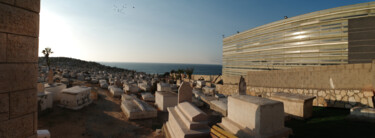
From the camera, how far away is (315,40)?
66.1 feet

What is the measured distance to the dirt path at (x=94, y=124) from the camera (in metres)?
8.82

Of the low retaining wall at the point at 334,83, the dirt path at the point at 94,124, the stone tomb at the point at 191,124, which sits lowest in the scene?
the dirt path at the point at 94,124

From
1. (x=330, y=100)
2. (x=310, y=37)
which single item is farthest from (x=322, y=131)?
(x=310, y=37)

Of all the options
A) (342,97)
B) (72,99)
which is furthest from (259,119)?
(72,99)

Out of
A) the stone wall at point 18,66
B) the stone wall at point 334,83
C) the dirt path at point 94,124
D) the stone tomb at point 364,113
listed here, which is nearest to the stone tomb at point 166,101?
the dirt path at point 94,124

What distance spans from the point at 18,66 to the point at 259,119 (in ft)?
18.1

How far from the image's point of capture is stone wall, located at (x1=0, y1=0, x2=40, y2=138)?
7.80 feet

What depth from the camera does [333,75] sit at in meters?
9.63

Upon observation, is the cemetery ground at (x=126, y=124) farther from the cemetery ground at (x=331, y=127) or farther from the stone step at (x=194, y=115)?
the stone step at (x=194, y=115)

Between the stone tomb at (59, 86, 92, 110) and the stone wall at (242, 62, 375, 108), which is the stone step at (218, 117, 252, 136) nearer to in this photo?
the stone wall at (242, 62, 375, 108)

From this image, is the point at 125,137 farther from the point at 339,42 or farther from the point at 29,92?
the point at 339,42

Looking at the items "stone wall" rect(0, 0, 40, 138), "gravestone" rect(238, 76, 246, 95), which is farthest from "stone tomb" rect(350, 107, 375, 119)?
"stone wall" rect(0, 0, 40, 138)

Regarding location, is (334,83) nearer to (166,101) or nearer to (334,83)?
(334,83)

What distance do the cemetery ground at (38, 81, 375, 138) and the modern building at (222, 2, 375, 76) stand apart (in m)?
11.9
